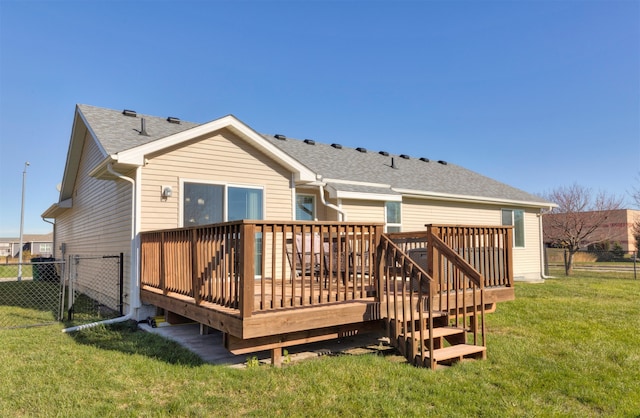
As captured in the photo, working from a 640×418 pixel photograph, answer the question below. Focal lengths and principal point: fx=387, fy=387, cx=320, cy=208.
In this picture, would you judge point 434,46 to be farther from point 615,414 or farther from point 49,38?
point 615,414

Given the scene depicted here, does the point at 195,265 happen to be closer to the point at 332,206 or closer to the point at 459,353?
the point at 459,353

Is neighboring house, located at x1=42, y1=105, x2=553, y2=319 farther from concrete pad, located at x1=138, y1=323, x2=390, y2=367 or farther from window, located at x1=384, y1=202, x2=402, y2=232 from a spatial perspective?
concrete pad, located at x1=138, y1=323, x2=390, y2=367

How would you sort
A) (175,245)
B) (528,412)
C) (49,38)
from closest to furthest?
(528,412) < (175,245) < (49,38)

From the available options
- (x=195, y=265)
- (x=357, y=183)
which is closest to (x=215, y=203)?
(x=195, y=265)

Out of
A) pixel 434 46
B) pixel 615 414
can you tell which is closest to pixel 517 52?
pixel 434 46

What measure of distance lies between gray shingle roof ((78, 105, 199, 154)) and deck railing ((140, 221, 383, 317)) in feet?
6.66

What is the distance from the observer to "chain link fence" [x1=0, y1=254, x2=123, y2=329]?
662cm

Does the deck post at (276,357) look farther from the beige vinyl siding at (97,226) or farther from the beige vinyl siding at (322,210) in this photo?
the beige vinyl siding at (322,210)

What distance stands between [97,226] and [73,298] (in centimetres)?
215

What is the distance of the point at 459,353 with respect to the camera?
13.6 ft

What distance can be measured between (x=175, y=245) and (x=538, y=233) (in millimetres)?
13897

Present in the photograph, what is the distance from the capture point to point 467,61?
1373cm

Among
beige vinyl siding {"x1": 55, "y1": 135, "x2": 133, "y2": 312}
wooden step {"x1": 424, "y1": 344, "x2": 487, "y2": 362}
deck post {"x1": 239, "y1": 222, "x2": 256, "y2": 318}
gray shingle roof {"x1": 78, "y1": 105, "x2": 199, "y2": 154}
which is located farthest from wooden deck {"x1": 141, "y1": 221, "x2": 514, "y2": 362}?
gray shingle roof {"x1": 78, "y1": 105, "x2": 199, "y2": 154}

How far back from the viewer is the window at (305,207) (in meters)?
9.16
